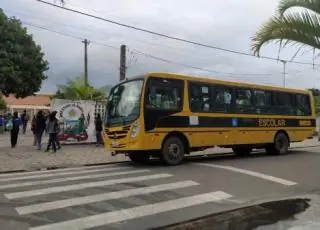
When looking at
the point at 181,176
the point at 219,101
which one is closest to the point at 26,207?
the point at 181,176

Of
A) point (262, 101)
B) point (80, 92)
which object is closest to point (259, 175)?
point (262, 101)

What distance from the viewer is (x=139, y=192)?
9203 millimetres

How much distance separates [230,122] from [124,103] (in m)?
3.94

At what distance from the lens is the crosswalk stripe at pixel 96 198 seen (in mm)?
7785

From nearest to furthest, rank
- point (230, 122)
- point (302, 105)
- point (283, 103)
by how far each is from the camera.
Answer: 1. point (230, 122)
2. point (283, 103)
3. point (302, 105)

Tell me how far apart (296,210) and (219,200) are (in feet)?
4.79

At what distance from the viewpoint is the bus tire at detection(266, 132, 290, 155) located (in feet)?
57.9

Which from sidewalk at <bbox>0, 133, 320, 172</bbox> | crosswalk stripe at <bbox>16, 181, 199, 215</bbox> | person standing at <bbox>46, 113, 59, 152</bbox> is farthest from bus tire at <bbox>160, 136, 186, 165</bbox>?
person standing at <bbox>46, 113, 59, 152</bbox>

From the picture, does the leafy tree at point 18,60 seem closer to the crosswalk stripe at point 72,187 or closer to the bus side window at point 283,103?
the bus side window at point 283,103

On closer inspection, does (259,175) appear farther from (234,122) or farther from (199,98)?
(234,122)

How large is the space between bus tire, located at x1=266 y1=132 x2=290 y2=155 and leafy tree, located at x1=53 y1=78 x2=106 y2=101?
38.9 feet

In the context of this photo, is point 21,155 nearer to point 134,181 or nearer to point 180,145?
point 180,145

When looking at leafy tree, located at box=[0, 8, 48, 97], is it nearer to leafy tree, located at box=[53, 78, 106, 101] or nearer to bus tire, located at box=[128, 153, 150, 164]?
leafy tree, located at box=[53, 78, 106, 101]

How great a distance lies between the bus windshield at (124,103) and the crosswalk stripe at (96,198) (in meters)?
3.61
